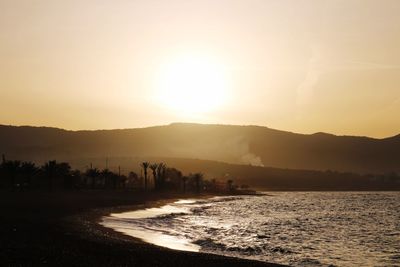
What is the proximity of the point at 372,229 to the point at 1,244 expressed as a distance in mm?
61795

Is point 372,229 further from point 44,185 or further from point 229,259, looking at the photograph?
point 44,185

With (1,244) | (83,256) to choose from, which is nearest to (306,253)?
(83,256)

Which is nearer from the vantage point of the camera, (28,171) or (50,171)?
(28,171)

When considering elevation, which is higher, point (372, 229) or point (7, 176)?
point (7, 176)

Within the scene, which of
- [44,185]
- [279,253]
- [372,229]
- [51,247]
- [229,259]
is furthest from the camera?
[44,185]

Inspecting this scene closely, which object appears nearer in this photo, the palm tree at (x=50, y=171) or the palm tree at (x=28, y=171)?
the palm tree at (x=28, y=171)

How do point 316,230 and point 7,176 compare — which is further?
point 7,176

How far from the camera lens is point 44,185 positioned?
158m

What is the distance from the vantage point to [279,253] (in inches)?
1865

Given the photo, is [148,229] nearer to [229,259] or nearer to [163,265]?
[229,259]

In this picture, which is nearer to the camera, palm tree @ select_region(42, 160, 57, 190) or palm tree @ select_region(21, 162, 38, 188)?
palm tree @ select_region(21, 162, 38, 188)

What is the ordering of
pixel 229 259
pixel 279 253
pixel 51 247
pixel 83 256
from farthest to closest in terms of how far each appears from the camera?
1. pixel 279 253
2. pixel 229 259
3. pixel 51 247
4. pixel 83 256

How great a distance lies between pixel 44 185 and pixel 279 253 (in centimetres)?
12295

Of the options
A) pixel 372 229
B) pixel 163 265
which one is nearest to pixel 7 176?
pixel 372 229
